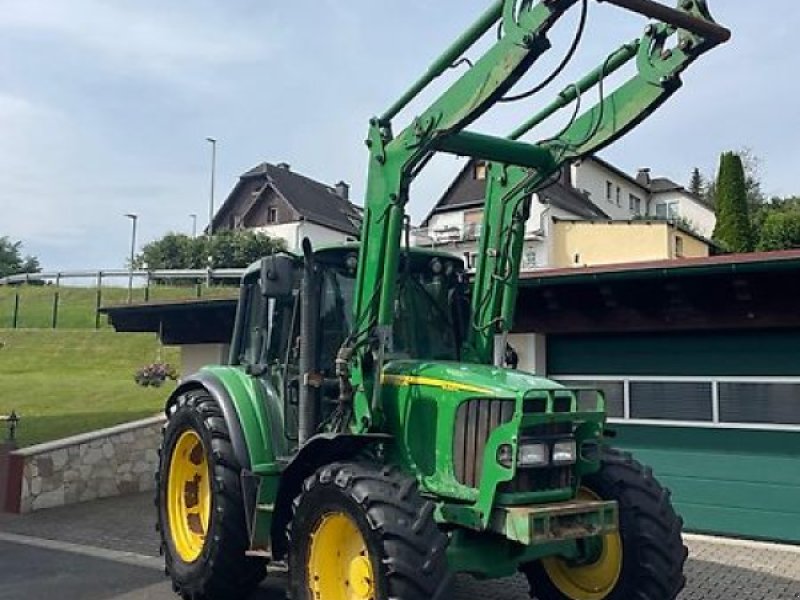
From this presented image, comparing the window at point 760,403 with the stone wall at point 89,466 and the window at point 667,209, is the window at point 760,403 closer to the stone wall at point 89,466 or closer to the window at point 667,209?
the stone wall at point 89,466

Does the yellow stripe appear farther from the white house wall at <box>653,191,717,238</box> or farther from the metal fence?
the white house wall at <box>653,191,717,238</box>

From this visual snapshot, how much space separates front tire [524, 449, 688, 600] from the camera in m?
5.09

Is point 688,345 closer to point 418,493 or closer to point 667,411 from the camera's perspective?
point 667,411

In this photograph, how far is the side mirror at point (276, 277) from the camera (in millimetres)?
5367

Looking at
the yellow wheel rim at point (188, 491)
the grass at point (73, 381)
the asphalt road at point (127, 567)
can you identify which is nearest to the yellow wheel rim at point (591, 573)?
the asphalt road at point (127, 567)

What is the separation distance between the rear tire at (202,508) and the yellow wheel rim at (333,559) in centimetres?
100

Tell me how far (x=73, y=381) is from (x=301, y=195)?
3347cm

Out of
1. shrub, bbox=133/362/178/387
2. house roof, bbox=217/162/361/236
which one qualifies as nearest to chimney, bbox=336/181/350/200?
house roof, bbox=217/162/361/236

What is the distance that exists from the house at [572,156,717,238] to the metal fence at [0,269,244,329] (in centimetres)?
2510

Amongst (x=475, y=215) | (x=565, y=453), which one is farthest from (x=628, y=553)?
(x=475, y=215)

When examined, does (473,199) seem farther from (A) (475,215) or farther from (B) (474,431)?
(B) (474,431)

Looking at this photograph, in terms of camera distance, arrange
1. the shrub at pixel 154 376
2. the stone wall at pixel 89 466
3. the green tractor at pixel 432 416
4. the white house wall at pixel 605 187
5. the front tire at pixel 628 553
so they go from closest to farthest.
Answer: the green tractor at pixel 432 416 < the front tire at pixel 628 553 < the stone wall at pixel 89 466 < the shrub at pixel 154 376 < the white house wall at pixel 605 187

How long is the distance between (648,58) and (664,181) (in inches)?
2256

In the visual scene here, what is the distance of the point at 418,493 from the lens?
4.57m
